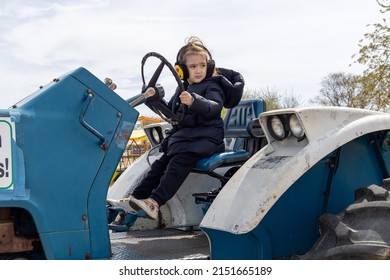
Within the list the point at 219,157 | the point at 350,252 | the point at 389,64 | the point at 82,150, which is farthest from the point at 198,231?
the point at 389,64

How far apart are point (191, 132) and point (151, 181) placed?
0.48 metres

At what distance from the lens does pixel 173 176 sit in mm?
3713

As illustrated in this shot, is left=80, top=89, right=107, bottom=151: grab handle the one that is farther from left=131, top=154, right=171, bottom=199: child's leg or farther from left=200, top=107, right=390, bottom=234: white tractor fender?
left=131, top=154, right=171, bottom=199: child's leg

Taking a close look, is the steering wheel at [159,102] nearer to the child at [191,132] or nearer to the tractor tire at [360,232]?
the child at [191,132]

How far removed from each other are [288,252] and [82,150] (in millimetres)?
1315

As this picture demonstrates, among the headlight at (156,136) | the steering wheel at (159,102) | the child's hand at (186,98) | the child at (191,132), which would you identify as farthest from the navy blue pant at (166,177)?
the headlight at (156,136)

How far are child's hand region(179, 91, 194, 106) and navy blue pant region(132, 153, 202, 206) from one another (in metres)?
0.47

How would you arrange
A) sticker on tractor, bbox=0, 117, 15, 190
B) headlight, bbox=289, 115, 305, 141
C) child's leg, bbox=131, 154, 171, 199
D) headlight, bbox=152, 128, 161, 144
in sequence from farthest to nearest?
headlight, bbox=152, 128, 161, 144 → child's leg, bbox=131, 154, 171, 199 → headlight, bbox=289, 115, 305, 141 → sticker on tractor, bbox=0, 117, 15, 190

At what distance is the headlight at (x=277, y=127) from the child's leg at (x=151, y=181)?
43.6 inches

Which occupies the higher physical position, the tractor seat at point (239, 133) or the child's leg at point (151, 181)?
the tractor seat at point (239, 133)

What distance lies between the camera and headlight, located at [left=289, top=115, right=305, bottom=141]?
9.89ft

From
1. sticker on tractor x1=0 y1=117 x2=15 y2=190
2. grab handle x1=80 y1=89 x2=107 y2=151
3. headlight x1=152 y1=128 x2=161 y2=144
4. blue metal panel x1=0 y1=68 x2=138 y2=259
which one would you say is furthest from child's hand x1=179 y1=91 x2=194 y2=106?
headlight x1=152 y1=128 x2=161 y2=144

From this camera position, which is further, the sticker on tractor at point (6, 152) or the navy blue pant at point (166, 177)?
the navy blue pant at point (166, 177)

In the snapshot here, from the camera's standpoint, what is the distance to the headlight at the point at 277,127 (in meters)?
3.09
